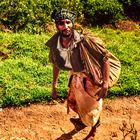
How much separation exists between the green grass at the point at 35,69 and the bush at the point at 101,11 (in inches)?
36.2

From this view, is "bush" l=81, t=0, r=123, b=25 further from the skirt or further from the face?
the face

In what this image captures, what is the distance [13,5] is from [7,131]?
3.38 meters

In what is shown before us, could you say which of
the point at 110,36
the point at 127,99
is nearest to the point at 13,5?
the point at 110,36

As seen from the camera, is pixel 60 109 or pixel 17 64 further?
pixel 17 64

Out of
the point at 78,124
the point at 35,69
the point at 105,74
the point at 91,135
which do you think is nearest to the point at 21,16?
the point at 35,69

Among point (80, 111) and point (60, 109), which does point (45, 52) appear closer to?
point (60, 109)

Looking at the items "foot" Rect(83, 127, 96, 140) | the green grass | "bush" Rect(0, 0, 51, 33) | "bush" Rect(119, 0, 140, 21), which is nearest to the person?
"foot" Rect(83, 127, 96, 140)

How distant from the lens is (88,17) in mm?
9164

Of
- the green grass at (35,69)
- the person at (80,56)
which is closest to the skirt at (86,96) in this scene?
the person at (80,56)

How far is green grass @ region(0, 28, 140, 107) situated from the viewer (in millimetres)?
6414

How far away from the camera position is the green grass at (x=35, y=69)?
641 centimetres

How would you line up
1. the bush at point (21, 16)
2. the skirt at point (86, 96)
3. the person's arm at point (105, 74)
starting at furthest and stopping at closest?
the bush at point (21, 16), the skirt at point (86, 96), the person's arm at point (105, 74)

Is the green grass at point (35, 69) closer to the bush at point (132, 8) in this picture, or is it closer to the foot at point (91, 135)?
the foot at point (91, 135)

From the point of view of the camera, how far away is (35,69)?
274 inches
